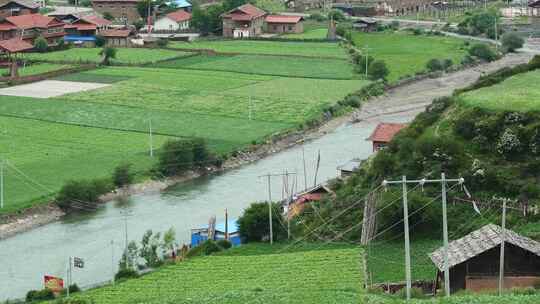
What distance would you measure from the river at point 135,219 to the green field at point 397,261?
548 cm

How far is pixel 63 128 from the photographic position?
38.3 metres

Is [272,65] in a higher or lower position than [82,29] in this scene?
lower

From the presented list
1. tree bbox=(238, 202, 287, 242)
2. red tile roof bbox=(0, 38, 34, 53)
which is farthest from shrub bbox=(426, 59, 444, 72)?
tree bbox=(238, 202, 287, 242)

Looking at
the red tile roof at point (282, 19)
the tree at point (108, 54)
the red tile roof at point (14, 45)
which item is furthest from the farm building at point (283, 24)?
the red tile roof at point (14, 45)

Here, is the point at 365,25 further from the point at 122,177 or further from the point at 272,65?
the point at 122,177

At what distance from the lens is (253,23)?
6291cm

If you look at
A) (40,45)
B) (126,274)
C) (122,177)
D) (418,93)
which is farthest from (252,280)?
(40,45)

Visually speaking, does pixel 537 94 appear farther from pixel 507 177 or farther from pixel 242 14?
pixel 242 14

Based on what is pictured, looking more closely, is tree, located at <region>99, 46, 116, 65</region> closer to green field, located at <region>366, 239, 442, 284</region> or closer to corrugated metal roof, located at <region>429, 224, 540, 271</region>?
green field, located at <region>366, 239, 442, 284</region>

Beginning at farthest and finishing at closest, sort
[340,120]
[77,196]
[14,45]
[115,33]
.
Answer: [115,33] → [14,45] → [340,120] → [77,196]

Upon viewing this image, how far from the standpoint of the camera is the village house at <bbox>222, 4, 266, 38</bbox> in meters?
62.5

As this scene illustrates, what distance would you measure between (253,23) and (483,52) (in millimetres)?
14127

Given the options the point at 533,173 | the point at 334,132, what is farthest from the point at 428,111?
the point at 334,132

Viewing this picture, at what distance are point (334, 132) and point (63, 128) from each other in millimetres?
8745
